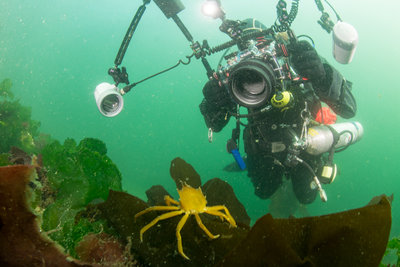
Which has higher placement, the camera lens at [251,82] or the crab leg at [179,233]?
the camera lens at [251,82]

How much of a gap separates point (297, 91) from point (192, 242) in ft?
9.72

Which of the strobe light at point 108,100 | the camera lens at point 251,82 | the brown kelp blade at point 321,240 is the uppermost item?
the strobe light at point 108,100

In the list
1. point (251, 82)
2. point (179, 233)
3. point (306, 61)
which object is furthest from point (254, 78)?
point (179, 233)

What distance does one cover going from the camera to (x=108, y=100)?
2928 mm

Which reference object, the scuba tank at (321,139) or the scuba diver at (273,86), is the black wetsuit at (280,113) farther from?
the scuba tank at (321,139)

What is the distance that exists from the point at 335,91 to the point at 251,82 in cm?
134

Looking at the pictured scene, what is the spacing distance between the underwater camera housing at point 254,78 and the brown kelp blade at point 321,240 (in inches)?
67.9

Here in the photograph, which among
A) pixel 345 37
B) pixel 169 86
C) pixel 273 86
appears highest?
pixel 169 86

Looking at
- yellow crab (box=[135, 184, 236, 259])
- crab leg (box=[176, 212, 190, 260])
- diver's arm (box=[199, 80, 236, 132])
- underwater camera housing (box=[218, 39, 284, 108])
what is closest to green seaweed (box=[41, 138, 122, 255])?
yellow crab (box=[135, 184, 236, 259])

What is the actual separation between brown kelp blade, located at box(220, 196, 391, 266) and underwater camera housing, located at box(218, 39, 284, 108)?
5.66 ft

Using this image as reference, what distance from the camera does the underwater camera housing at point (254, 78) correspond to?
94.7 inches

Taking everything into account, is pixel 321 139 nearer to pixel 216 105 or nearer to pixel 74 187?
pixel 216 105

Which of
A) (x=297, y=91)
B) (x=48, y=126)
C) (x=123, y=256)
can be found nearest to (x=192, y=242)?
(x=123, y=256)

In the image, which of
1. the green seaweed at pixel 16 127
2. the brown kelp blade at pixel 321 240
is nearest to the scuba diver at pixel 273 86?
the brown kelp blade at pixel 321 240
